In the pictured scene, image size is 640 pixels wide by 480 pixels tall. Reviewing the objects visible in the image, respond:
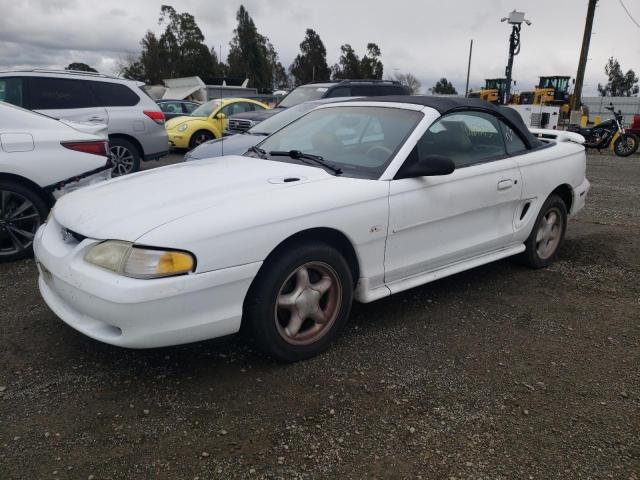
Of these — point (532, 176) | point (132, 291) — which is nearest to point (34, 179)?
point (132, 291)

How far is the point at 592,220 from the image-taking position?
650cm

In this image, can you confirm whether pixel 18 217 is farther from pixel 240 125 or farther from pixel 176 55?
pixel 176 55

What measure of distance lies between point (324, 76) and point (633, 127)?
66.6 m

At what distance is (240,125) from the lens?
332 inches

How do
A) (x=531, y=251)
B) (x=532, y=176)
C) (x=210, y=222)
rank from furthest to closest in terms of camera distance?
1. (x=531, y=251)
2. (x=532, y=176)
3. (x=210, y=222)

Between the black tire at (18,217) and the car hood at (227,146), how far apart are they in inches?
83.5

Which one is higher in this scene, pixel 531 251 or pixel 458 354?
pixel 531 251

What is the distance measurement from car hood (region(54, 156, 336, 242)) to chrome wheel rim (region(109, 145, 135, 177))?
16.1 feet

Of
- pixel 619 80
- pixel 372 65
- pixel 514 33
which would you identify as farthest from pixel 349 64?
pixel 514 33

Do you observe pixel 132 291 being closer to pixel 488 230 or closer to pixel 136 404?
pixel 136 404

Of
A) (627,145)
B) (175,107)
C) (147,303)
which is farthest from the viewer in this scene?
(175,107)

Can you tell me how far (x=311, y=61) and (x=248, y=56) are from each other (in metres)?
10.6

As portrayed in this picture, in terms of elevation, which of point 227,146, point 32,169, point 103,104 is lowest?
point 32,169

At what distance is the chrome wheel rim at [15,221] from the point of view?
177 inches
